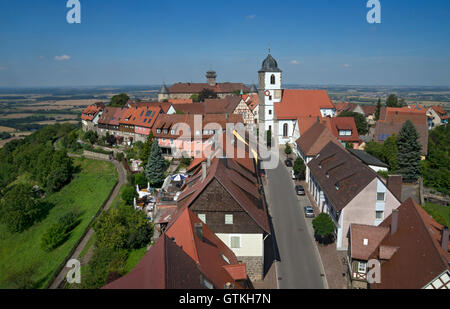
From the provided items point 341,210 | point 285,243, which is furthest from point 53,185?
point 341,210

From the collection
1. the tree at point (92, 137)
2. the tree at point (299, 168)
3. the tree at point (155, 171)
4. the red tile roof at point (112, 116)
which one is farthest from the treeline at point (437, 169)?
the tree at point (92, 137)

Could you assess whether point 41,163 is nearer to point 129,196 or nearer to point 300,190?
point 129,196

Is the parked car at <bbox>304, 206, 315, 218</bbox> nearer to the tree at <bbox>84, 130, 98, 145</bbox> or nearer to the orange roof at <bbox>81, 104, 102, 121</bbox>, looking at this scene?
the tree at <bbox>84, 130, 98, 145</bbox>

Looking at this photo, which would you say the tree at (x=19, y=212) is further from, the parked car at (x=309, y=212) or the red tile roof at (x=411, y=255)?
the red tile roof at (x=411, y=255)

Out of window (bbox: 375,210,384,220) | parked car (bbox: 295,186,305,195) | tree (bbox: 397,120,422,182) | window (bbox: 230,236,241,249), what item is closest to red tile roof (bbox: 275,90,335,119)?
tree (bbox: 397,120,422,182)

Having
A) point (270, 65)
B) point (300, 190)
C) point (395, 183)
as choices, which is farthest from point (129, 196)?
point (270, 65)

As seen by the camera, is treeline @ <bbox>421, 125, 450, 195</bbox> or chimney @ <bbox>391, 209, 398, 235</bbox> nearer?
chimney @ <bbox>391, 209, 398, 235</bbox>
